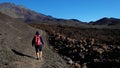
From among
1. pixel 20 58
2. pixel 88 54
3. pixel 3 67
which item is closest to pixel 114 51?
pixel 88 54

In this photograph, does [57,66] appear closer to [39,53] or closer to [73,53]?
[39,53]

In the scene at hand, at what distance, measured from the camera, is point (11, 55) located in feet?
63.0

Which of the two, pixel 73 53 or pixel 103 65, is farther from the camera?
pixel 73 53

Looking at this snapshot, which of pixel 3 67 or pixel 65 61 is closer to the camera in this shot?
pixel 3 67

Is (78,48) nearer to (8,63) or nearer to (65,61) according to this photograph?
(65,61)

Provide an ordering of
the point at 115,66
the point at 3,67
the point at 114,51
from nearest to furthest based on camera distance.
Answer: the point at 3,67 → the point at 115,66 → the point at 114,51

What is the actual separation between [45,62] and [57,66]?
129 cm

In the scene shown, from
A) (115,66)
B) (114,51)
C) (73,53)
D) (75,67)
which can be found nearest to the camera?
(115,66)

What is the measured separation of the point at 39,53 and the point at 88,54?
363cm

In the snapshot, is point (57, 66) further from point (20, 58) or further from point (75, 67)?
point (20, 58)

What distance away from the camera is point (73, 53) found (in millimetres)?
22312

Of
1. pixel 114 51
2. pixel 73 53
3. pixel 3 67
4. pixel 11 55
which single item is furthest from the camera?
pixel 73 53

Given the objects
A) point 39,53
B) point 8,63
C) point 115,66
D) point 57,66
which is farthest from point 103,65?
point 8,63

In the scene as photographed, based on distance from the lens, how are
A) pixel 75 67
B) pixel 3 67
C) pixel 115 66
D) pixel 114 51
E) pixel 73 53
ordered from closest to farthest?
pixel 3 67 < pixel 115 66 < pixel 75 67 < pixel 114 51 < pixel 73 53
